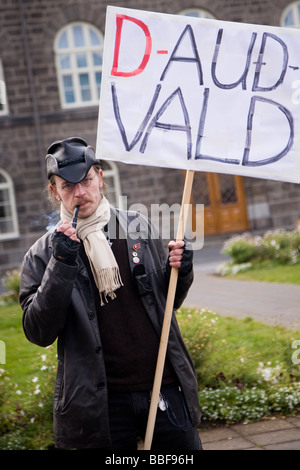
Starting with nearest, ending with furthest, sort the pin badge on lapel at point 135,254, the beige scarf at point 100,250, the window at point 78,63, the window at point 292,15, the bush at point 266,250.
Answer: the beige scarf at point 100,250
the pin badge on lapel at point 135,254
the bush at point 266,250
the window at point 78,63
the window at point 292,15

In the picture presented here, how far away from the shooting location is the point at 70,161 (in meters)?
2.70

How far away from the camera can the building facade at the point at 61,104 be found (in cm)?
1933

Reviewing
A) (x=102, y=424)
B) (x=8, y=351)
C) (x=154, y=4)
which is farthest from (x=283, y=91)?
(x=154, y=4)

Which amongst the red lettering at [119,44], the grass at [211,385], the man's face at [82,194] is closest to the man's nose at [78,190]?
the man's face at [82,194]

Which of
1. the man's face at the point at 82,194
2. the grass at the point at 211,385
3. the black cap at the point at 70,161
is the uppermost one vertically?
the black cap at the point at 70,161

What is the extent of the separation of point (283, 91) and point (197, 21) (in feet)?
1.59

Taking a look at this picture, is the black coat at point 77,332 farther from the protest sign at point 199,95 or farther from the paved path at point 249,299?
the paved path at point 249,299

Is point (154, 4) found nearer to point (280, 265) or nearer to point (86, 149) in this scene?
point (280, 265)

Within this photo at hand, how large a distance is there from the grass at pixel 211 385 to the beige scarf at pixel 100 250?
6.92ft

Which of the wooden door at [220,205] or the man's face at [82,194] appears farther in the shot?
the wooden door at [220,205]

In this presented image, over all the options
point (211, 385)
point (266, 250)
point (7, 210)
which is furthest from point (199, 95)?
point (7, 210)

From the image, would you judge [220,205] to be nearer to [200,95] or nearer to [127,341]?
[200,95]

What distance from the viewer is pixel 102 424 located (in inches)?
103

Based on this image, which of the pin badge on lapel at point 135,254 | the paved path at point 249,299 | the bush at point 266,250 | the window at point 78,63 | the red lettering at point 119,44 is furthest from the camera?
the window at point 78,63
